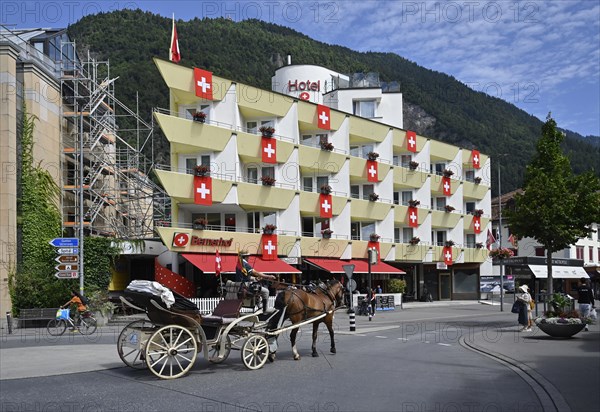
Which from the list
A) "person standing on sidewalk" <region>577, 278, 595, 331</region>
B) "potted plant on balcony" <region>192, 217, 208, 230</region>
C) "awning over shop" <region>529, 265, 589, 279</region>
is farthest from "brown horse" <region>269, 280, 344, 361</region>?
"potted plant on balcony" <region>192, 217, 208, 230</region>

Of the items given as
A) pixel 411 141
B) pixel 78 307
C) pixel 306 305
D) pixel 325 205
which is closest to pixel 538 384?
pixel 306 305

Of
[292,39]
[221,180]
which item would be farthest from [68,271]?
[292,39]

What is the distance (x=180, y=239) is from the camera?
3950 cm

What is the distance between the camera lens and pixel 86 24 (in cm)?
13912

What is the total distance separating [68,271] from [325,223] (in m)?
21.8

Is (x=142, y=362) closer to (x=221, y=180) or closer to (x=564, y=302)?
(x=564, y=302)

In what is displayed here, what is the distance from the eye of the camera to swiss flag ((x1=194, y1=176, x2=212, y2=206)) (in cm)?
4050

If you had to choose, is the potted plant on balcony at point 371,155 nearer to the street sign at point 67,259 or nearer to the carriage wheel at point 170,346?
the street sign at point 67,259

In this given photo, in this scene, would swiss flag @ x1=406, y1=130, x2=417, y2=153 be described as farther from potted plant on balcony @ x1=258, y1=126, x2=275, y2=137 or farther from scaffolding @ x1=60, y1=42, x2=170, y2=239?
scaffolding @ x1=60, y1=42, x2=170, y2=239

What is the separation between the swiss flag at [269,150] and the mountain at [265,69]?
198 ft

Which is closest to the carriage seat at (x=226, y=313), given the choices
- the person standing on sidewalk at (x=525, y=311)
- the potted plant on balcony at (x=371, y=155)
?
the person standing on sidewalk at (x=525, y=311)

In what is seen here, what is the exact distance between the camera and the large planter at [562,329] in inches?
782

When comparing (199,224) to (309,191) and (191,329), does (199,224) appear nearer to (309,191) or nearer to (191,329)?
(309,191)

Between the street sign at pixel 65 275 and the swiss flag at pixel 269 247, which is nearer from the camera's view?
the street sign at pixel 65 275
